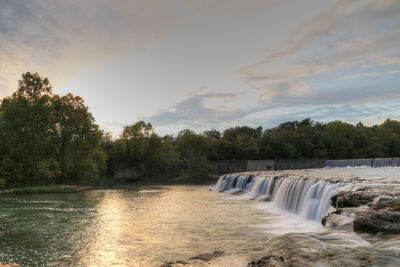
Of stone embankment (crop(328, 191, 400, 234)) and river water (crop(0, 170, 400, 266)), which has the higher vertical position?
stone embankment (crop(328, 191, 400, 234))

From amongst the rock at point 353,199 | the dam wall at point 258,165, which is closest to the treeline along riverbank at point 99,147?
the dam wall at point 258,165

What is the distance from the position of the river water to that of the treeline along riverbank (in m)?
16.5

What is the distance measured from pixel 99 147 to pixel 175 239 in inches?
1605

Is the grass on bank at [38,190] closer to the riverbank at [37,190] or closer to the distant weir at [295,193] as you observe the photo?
the riverbank at [37,190]

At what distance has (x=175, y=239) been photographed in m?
9.46

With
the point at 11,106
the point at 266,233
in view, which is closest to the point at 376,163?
the point at 266,233

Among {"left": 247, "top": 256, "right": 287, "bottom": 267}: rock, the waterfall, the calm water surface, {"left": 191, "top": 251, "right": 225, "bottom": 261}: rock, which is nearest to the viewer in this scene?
{"left": 247, "top": 256, "right": 287, "bottom": 267}: rock

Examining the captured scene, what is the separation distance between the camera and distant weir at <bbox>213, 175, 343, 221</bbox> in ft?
45.2

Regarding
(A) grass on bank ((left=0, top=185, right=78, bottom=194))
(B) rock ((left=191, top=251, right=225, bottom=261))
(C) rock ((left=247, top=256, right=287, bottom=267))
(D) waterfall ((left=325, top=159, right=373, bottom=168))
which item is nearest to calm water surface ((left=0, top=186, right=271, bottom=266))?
(B) rock ((left=191, top=251, right=225, bottom=261))

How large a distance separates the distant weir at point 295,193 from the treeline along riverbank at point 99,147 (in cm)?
1892

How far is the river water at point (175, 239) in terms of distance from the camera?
231 inches

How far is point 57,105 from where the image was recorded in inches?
1344

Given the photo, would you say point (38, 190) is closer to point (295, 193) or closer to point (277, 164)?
point (295, 193)

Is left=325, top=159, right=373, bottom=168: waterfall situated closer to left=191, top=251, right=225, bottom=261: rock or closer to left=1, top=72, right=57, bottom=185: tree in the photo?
left=1, top=72, right=57, bottom=185: tree
